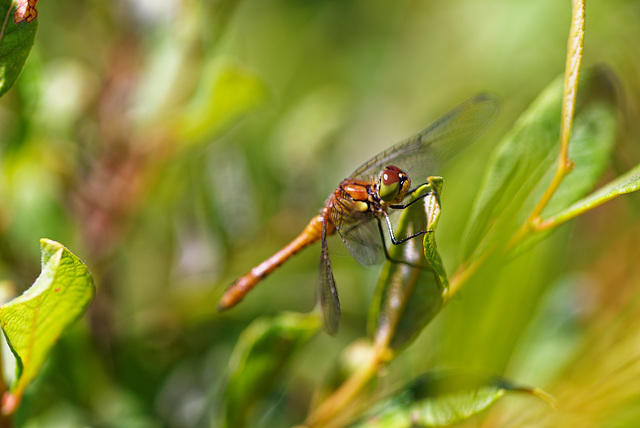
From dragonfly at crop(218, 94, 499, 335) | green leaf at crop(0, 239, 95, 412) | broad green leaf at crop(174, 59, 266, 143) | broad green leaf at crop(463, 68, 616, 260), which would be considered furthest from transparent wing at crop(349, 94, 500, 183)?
green leaf at crop(0, 239, 95, 412)

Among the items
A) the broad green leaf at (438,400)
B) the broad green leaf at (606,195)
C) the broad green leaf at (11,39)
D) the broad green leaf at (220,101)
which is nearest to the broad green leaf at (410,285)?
the broad green leaf at (438,400)

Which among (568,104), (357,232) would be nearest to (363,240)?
(357,232)

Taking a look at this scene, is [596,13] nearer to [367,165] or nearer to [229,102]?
[367,165]

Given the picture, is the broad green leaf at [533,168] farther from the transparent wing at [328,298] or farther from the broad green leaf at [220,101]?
the broad green leaf at [220,101]

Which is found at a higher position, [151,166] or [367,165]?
[151,166]

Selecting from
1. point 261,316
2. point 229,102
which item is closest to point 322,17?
point 229,102

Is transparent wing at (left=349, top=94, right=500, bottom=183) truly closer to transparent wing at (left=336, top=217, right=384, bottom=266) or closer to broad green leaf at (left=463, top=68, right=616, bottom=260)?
transparent wing at (left=336, top=217, right=384, bottom=266)

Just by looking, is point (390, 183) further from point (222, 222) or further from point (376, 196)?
point (222, 222)
